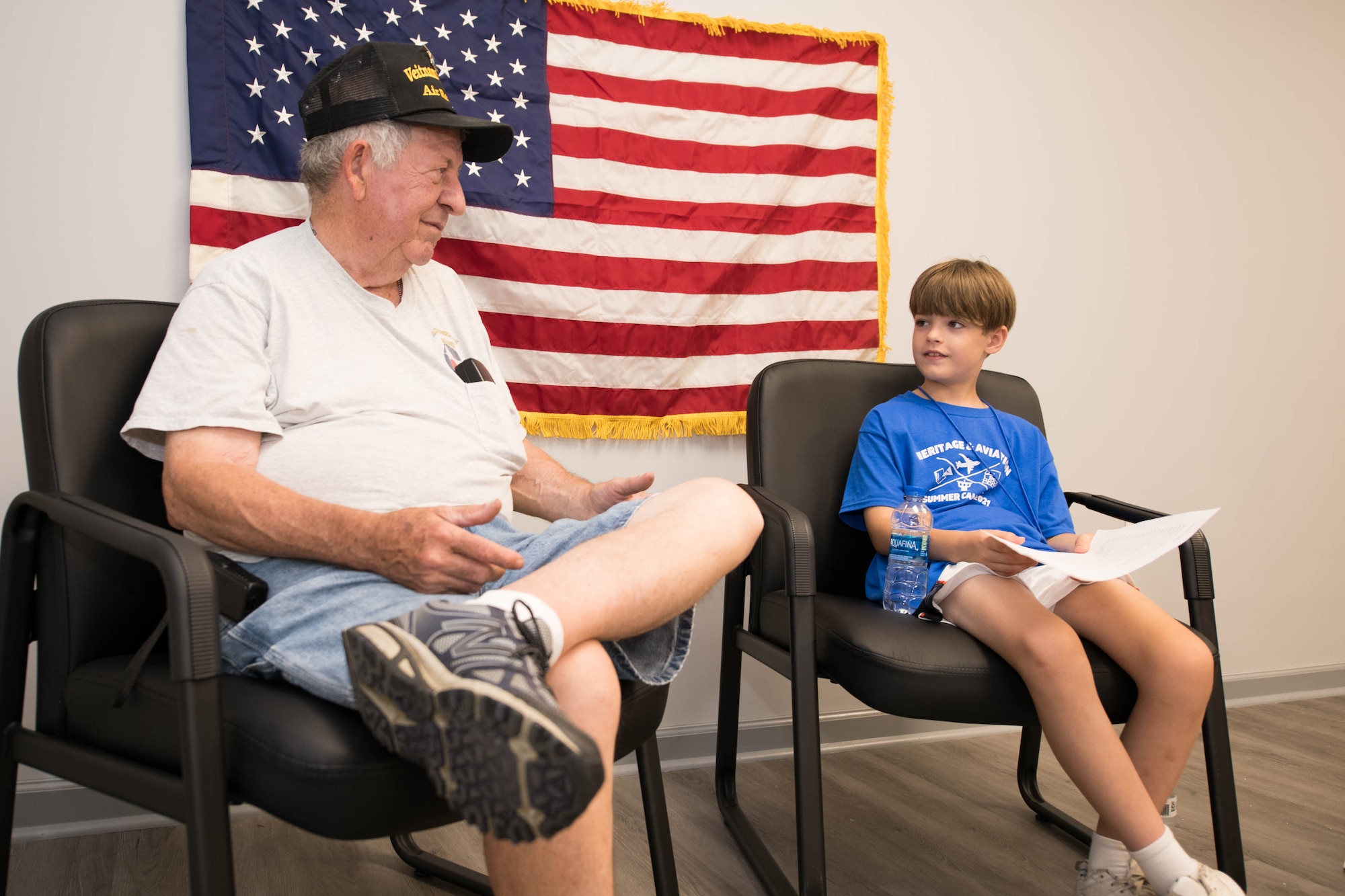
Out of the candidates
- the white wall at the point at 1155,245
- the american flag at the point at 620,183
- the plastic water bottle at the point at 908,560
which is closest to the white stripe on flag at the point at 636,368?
the american flag at the point at 620,183

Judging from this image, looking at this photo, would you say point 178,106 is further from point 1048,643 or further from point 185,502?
point 1048,643

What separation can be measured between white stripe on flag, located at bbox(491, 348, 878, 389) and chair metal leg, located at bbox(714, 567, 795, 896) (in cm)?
54

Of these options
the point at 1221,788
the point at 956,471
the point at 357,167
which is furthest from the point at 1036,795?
the point at 357,167

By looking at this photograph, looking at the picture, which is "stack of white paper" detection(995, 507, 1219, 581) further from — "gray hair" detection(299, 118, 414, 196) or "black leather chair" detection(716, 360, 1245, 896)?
"gray hair" detection(299, 118, 414, 196)

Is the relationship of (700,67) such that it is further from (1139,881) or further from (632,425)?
(1139,881)

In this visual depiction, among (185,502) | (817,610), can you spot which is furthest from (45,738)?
(817,610)

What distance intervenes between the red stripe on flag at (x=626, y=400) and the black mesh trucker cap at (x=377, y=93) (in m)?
0.70

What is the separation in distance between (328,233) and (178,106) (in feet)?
2.03

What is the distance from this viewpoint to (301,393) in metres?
1.21

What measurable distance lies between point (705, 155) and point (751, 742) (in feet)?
4.65

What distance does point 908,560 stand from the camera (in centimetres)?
154

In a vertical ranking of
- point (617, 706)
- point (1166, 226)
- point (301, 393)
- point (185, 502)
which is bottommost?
point (617, 706)

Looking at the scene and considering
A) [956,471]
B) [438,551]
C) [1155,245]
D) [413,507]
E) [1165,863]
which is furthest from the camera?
[1155,245]

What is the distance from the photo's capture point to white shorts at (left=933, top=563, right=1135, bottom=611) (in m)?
1.45
